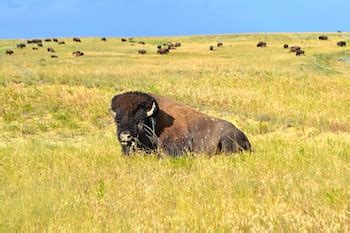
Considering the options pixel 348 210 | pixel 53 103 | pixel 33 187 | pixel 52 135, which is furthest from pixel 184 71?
pixel 348 210

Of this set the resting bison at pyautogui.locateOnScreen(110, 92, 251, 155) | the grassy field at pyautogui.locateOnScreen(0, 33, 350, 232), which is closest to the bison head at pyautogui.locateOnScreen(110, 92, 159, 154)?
the resting bison at pyautogui.locateOnScreen(110, 92, 251, 155)

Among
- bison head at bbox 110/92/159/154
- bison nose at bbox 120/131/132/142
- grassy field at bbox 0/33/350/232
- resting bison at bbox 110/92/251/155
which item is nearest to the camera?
grassy field at bbox 0/33/350/232

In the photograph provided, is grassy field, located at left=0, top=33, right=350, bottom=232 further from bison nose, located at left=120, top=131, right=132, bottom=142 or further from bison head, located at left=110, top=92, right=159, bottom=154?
bison head, located at left=110, top=92, right=159, bottom=154

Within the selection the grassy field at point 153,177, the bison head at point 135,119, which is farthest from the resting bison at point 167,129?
the grassy field at point 153,177

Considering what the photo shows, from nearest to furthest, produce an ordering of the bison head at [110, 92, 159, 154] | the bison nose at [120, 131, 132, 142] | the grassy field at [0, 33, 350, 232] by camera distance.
Result: the grassy field at [0, 33, 350, 232] → the bison nose at [120, 131, 132, 142] → the bison head at [110, 92, 159, 154]

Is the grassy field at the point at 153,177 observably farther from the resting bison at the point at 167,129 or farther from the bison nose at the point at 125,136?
the resting bison at the point at 167,129

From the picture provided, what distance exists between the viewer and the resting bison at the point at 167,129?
11.8 m

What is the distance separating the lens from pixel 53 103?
21812 mm

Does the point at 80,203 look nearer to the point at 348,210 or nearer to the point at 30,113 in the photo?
the point at 348,210

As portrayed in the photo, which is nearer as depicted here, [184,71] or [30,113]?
[30,113]

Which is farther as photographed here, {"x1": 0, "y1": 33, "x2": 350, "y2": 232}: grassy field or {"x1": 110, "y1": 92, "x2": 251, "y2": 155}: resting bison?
{"x1": 110, "y1": 92, "x2": 251, "y2": 155}: resting bison

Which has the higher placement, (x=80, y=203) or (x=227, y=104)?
(x=80, y=203)

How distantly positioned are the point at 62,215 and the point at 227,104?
18680mm

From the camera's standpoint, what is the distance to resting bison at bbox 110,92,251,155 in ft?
38.9
